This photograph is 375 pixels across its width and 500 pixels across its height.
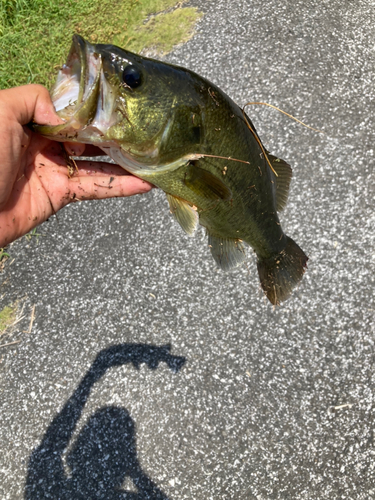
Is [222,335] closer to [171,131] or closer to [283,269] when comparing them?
[283,269]

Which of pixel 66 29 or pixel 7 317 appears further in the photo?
pixel 66 29

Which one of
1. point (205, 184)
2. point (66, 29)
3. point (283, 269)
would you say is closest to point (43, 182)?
point (205, 184)

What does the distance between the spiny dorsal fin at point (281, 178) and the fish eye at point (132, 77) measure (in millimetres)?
755

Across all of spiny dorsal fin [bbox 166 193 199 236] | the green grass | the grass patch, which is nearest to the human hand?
spiny dorsal fin [bbox 166 193 199 236]

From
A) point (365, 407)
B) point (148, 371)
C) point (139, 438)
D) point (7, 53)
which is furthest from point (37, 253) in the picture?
point (365, 407)

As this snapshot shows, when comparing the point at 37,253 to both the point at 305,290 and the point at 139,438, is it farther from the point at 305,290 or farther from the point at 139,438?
the point at 305,290

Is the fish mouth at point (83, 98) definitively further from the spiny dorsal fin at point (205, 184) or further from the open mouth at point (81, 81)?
the spiny dorsal fin at point (205, 184)

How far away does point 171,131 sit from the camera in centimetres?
156

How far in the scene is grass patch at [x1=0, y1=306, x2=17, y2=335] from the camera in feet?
12.0

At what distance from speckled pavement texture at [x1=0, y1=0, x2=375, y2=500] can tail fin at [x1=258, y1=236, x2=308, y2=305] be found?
1.00 metres

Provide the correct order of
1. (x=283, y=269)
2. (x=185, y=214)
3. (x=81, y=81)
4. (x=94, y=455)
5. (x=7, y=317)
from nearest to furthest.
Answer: (x=81, y=81) → (x=185, y=214) → (x=283, y=269) → (x=94, y=455) → (x=7, y=317)

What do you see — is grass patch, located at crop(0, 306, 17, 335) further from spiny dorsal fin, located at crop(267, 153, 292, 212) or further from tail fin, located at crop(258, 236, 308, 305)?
spiny dorsal fin, located at crop(267, 153, 292, 212)

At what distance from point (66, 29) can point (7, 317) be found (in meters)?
3.58

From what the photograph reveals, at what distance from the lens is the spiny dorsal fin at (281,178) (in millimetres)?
1956
